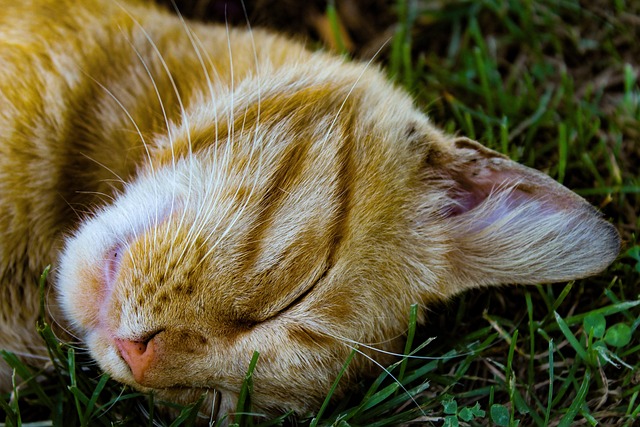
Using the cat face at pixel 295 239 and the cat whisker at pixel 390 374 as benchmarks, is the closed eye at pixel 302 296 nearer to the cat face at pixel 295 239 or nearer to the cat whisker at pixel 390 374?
the cat face at pixel 295 239

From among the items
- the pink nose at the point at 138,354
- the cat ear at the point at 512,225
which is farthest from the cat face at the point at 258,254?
the cat ear at the point at 512,225

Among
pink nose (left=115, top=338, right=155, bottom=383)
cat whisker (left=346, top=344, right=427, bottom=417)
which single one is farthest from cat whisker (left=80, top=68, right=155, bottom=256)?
cat whisker (left=346, top=344, right=427, bottom=417)

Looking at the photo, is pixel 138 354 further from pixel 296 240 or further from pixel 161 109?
pixel 161 109

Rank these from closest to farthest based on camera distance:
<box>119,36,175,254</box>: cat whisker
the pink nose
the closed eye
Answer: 1. the pink nose
2. the closed eye
3. <box>119,36,175,254</box>: cat whisker

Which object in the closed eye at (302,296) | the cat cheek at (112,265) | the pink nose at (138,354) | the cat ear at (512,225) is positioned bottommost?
the pink nose at (138,354)

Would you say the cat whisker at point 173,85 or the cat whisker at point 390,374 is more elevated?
the cat whisker at point 173,85

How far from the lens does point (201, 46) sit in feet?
9.32

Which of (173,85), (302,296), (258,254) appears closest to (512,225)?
(302,296)

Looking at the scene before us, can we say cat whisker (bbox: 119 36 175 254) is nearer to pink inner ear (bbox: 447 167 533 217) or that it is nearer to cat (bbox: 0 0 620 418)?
cat (bbox: 0 0 620 418)

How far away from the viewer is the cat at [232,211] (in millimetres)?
2188

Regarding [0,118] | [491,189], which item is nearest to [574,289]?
[491,189]

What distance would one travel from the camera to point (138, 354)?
2137mm

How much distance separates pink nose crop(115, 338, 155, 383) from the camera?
6.96 feet

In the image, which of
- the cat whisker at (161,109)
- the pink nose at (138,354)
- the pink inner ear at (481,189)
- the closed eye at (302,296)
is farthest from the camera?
the pink inner ear at (481,189)
